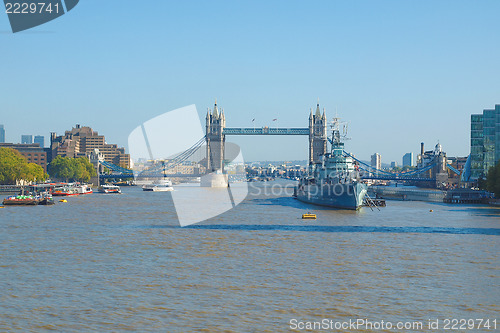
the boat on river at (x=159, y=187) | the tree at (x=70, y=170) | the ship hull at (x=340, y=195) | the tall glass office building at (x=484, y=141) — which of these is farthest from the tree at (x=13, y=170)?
the tall glass office building at (x=484, y=141)

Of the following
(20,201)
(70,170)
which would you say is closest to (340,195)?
(20,201)

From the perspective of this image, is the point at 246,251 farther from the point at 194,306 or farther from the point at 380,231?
the point at 380,231

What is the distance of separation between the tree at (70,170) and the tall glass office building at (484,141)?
4056 inches

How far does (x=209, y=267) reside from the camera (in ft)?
97.8

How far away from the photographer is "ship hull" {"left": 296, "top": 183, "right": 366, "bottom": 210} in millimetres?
73025

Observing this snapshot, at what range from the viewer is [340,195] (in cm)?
7550

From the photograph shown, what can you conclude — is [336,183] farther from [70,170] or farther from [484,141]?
[70,170]

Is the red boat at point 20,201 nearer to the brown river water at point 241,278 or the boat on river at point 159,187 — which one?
the brown river water at point 241,278

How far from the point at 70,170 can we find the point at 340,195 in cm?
11160

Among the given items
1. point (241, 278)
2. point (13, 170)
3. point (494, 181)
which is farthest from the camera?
point (13, 170)

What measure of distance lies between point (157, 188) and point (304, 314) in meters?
134

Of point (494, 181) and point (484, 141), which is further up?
point (484, 141)

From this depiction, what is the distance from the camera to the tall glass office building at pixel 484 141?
115m

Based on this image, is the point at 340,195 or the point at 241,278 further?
the point at 340,195
